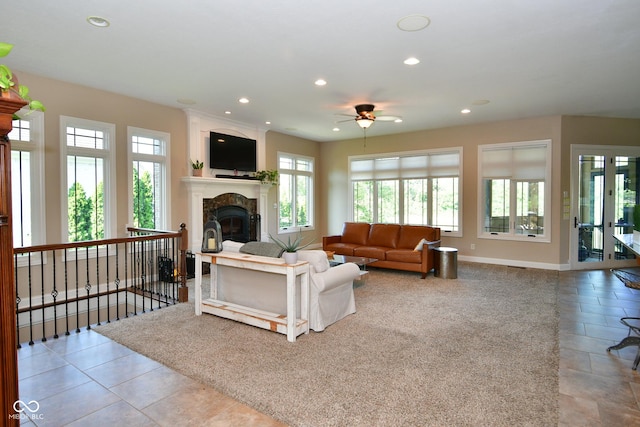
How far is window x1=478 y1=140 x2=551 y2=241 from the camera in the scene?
690 cm

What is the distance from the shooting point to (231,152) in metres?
7.15

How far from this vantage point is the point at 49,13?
306 centimetres

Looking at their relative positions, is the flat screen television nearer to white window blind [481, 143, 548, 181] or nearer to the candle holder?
the candle holder

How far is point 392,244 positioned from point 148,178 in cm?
460

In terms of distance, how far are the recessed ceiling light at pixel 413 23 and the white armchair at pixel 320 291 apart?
233 cm

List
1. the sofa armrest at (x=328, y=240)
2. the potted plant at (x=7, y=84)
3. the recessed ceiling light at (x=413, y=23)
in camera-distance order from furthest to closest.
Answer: the sofa armrest at (x=328, y=240)
the recessed ceiling light at (x=413, y=23)
the potted plant at (x=7, y=84)

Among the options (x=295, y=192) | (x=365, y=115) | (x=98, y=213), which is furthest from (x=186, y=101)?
(x=295, y=192)

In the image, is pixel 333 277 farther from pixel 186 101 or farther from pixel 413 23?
pixel 186 101

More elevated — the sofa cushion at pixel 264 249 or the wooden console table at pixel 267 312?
the sofa cushion at pixel 264 249

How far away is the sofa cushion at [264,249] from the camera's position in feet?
12.4

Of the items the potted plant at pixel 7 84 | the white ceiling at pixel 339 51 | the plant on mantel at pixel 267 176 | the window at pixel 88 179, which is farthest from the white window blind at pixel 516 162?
the potted plant at pixel 7 84

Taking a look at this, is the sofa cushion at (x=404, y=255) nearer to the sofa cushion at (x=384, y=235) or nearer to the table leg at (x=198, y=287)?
the sofa cushion at (x=384, y=235)

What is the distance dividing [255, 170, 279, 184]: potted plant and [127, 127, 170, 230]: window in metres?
2.07

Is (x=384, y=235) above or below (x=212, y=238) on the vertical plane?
below
